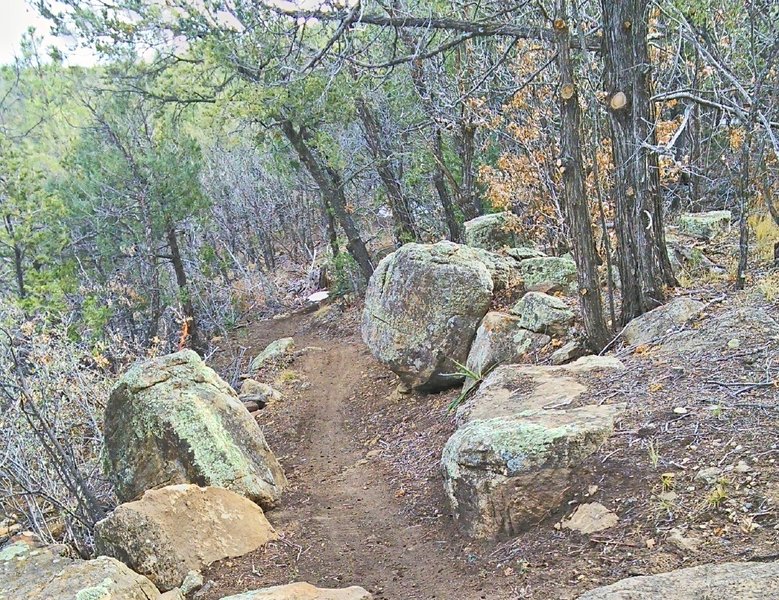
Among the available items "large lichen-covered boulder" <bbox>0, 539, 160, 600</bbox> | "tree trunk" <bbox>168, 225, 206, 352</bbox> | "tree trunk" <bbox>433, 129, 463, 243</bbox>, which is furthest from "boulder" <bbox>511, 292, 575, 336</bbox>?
"tree trunk" <bbox>168, 225, 206, 352</bbox>

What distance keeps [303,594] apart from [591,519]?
1578 mm

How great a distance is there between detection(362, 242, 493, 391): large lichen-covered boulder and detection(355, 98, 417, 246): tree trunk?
20.1 ft

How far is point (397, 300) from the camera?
8.30 m

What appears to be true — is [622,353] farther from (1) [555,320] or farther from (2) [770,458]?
(2) [770,458]

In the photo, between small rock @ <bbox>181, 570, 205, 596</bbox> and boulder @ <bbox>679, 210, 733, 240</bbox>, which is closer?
small rock @ <bbox>181, 570, 205, 596</bbox>

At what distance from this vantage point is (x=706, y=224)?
908 cm

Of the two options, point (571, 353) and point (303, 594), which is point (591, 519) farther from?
point (571, 353)

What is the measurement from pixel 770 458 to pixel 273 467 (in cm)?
460

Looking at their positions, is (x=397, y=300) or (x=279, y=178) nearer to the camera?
(x=397, y=300)

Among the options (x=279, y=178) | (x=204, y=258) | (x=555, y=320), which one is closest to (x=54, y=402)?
(x=555, y=320)

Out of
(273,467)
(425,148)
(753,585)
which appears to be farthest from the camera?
(425,148)

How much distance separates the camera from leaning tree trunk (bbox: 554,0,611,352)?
5617 millimetres

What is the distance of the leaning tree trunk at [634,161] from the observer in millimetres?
5668

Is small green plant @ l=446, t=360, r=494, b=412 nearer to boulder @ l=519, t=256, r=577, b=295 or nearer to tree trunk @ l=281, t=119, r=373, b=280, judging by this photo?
boulder @ l=519, t=256, r=577, b=295
